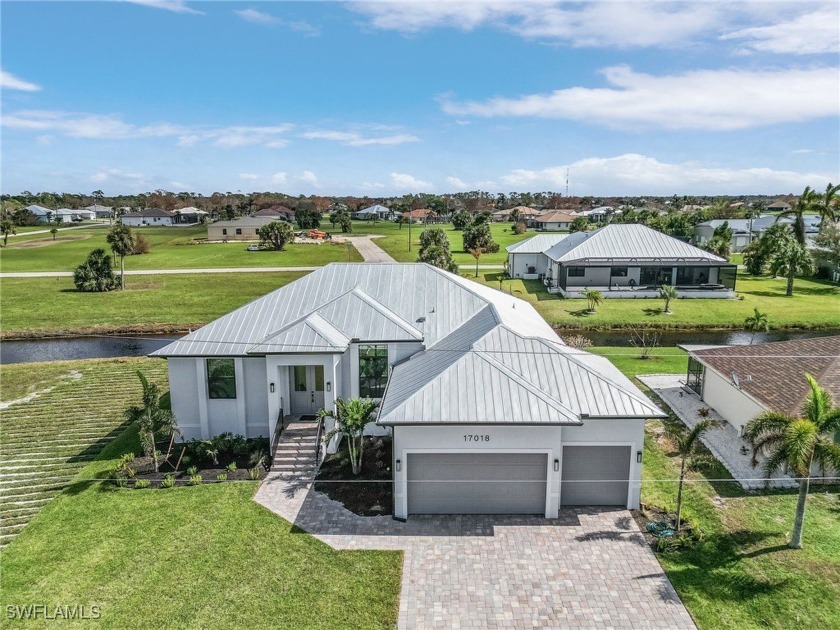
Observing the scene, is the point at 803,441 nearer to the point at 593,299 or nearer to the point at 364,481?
the point at 364,481

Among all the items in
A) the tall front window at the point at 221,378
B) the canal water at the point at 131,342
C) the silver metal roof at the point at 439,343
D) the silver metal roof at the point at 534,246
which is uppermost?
the silver metal roof at the point at 534,246

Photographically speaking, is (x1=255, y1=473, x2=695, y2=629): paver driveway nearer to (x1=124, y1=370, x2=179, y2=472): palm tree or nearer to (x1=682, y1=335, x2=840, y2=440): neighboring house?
(x1=124, y1=370, x2=179, y2=472): palm tree

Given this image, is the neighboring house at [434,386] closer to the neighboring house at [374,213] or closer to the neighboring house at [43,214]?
the neighboring house at [374,213]

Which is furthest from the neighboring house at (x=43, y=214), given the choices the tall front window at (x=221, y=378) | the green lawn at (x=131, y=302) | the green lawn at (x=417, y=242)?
the tall front window at (x=221, y=378)

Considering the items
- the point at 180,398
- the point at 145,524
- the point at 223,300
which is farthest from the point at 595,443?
the point at 223,300

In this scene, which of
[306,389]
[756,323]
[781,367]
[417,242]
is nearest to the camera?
[306,389]

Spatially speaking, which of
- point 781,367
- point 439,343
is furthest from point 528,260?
point 439,343

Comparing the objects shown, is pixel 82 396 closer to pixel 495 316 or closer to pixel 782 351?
pixel 495 316
